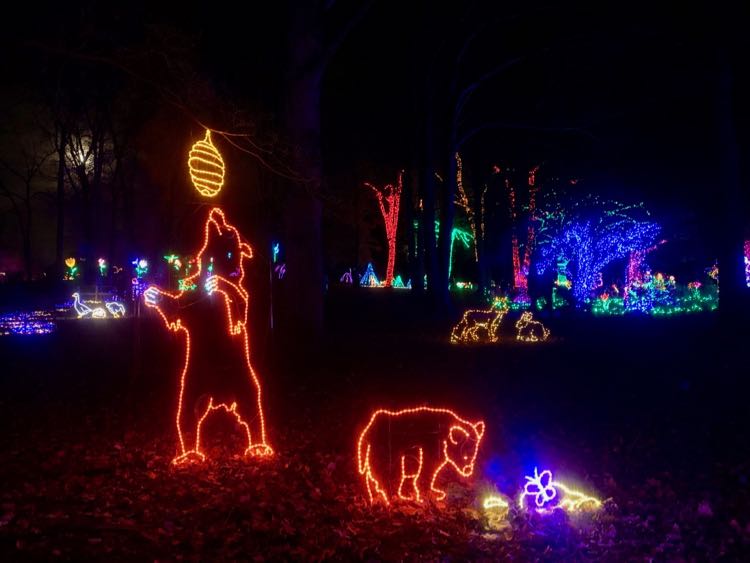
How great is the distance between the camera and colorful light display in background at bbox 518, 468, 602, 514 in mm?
6250

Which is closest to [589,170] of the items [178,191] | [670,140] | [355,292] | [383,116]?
[670,140]

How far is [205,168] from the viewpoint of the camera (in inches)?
295

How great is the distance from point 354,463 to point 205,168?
11.6ft

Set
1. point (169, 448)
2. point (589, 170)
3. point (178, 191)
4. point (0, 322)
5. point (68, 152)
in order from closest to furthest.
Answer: point (169, 448)
point (178, 191)
point (0, 322)
point (589, 170)
point (68, 152)

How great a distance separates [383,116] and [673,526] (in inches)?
977

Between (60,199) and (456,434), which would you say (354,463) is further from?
(60,199)

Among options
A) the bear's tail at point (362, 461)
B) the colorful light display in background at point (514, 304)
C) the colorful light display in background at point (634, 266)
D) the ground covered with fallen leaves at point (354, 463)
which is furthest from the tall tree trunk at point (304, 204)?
the colorful light display in background at point (634, 266)

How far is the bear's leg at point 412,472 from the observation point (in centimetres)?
633

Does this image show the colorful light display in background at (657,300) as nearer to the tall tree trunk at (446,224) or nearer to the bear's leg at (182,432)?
the tall tree trunk at (446,224)

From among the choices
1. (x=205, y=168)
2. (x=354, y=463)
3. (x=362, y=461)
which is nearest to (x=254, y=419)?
(x=354, y=463)

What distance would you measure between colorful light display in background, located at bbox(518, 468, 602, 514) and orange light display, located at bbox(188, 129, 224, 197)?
437 centimetres

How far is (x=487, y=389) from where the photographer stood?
10.7 metres

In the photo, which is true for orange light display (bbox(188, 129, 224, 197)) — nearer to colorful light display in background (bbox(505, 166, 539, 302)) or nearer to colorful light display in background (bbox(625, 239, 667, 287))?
colorful light display in background (bbox(505, 166, 539, 302))

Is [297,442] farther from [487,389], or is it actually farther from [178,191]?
[178,191]
